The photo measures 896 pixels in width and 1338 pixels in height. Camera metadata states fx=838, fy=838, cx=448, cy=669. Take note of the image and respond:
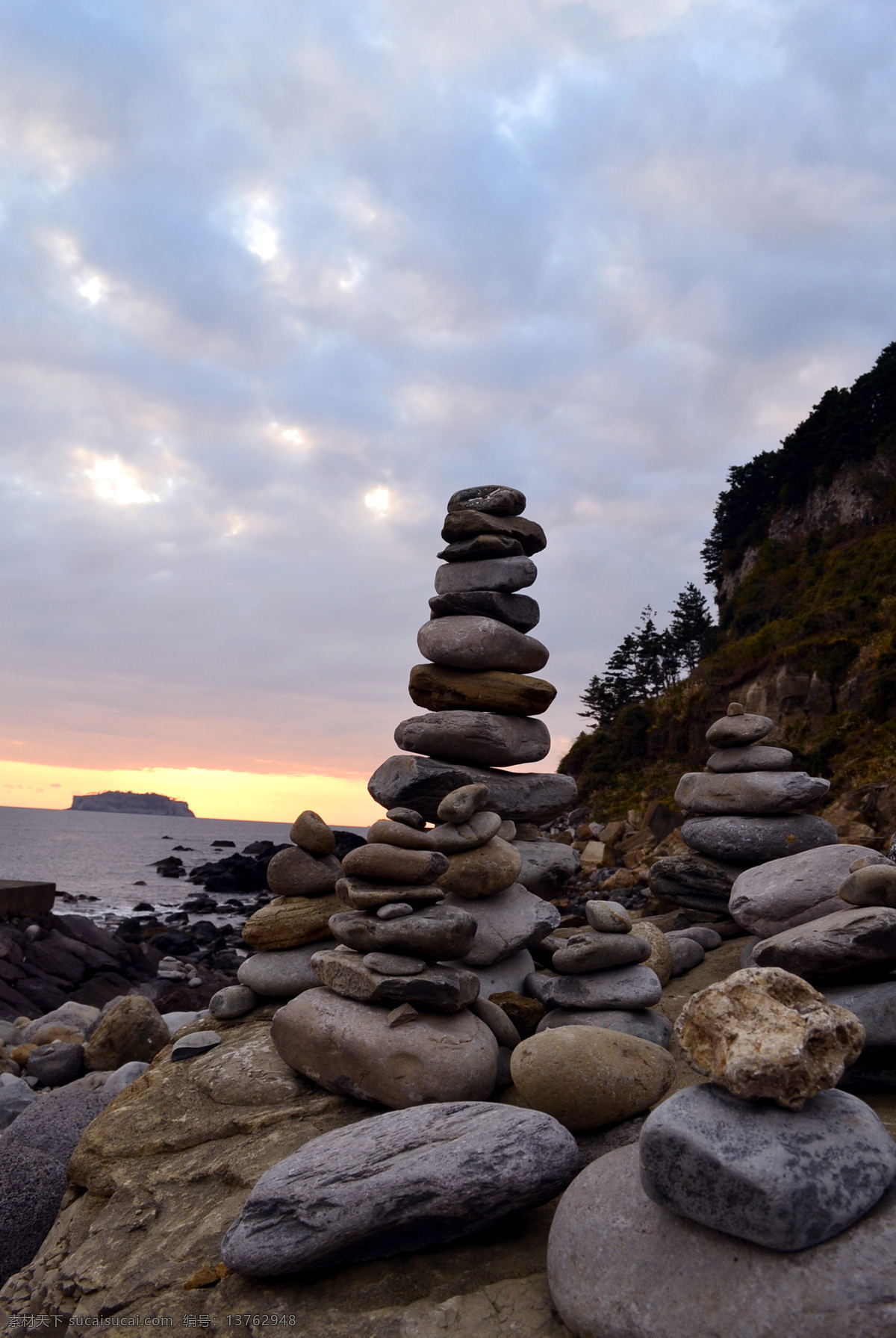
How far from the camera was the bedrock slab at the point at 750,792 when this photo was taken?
27.8 feet

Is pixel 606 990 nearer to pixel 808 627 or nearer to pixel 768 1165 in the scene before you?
pixel 768 1165

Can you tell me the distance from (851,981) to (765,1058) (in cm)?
228

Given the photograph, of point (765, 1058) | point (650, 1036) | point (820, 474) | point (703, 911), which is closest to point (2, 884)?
point (703, 911)

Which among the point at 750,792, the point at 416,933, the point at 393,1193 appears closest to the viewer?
the point at 393,1193

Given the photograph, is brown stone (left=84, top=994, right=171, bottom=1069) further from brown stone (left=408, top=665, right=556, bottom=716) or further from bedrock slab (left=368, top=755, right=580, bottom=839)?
brown stone (left=408, top=665, right=556, bottom=716)

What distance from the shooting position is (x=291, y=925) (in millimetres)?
6387

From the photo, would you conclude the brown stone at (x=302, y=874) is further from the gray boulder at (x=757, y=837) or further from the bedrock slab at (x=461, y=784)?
the gray boulder at (x=757, y=837)

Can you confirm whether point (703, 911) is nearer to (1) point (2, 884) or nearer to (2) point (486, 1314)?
(2) point (486, 1314)

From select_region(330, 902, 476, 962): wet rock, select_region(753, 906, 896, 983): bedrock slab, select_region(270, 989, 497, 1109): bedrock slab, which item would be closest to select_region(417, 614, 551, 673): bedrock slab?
select_region(330, 902, 476, 962): wet rock

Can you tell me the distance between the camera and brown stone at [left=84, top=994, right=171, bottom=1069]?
27.9ft

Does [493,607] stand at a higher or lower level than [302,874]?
higher

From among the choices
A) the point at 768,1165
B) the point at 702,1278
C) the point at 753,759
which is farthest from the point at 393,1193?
the point at 753,759

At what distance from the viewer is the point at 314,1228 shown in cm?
332

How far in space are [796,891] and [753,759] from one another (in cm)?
263
